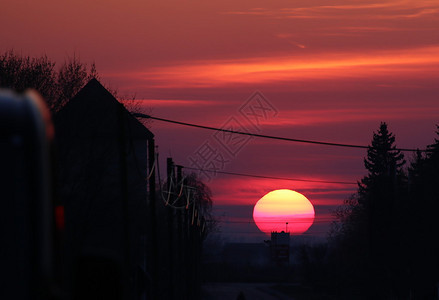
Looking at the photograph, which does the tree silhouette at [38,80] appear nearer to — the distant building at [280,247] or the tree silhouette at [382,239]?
the tree silhouette at [382,239]

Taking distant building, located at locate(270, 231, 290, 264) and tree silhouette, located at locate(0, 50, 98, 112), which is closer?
tree silhouette, located at locate(0, 50, 98, 112)

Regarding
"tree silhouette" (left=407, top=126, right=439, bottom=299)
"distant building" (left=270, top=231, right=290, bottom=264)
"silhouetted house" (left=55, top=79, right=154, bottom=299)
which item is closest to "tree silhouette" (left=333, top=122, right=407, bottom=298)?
"tree silhouette" (left=407, top=126, right=439, bottom=299)

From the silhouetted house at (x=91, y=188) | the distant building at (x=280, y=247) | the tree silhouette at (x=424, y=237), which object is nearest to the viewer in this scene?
the silhouetted house at (x=91, y=188)

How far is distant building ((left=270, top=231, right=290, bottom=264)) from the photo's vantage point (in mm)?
181125

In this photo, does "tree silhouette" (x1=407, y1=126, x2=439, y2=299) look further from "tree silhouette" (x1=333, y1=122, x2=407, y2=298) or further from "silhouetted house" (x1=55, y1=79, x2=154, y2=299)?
"silhouetted house" (x1=55, y1=79, x2=154, y2=299)

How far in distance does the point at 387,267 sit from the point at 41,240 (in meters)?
60.2

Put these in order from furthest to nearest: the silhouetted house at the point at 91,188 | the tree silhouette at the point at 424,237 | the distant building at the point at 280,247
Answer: the distant building at the point at 280,247, the tree silhouette at the point at 424,237, the silhouetted house at the point at 91,188

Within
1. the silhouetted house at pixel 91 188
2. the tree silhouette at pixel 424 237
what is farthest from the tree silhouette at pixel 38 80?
the tree silhouette at pixel 424 237

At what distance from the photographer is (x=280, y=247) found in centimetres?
18312

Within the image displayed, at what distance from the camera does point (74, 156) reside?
125 feet

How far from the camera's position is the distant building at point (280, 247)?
18112 centimetres

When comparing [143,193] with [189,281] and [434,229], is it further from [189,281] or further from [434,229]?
[434,229]

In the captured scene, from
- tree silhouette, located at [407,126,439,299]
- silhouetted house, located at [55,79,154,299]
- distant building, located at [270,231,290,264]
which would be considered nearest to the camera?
silhouetted house, located at [55,79,154,299]

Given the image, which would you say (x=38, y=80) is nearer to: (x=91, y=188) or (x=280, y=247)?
(x=91, y=188)
